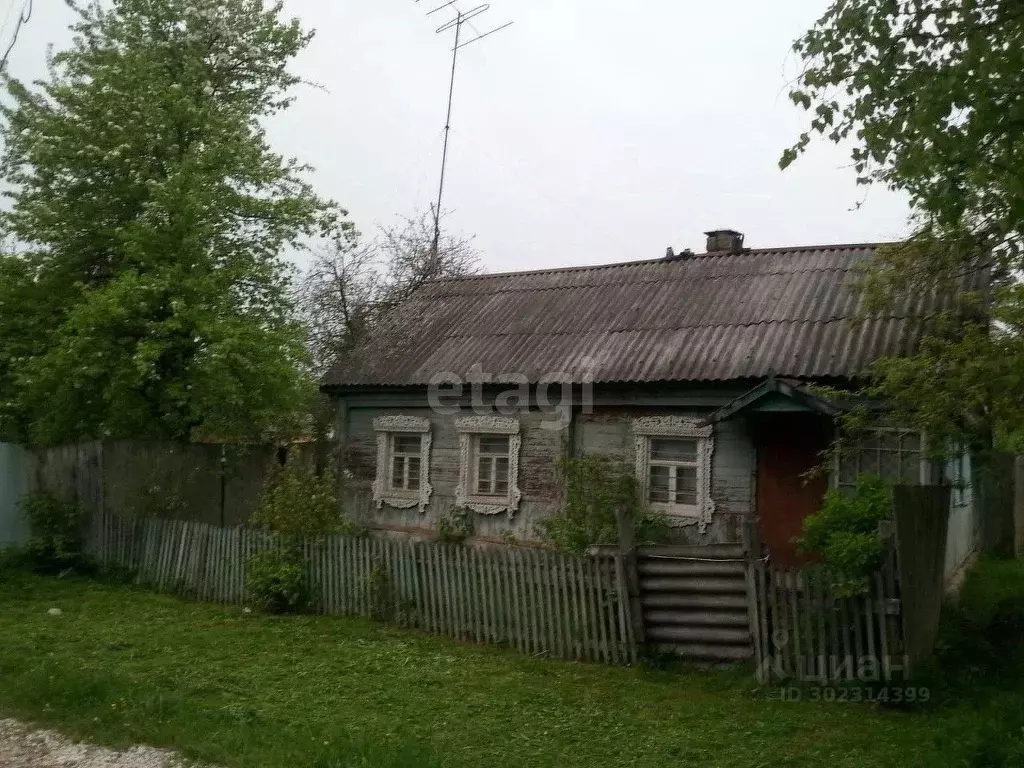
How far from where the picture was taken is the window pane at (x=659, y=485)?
12.4 metres

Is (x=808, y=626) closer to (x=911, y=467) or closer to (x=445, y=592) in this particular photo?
(x=911, y=467)

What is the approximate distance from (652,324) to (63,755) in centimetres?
956

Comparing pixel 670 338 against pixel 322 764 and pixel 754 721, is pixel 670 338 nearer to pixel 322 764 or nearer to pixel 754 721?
pixel 754 721

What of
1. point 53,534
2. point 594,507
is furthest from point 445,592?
point 53,534

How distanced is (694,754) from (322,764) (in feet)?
7.86

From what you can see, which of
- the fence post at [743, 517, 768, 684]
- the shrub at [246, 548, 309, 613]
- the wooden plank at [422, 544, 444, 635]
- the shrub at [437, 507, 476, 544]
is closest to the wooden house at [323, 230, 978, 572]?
the shrub at [437, 507, 476, 544]

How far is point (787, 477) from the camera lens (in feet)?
37.4

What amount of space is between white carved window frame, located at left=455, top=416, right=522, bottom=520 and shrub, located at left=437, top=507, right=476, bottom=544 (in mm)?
113

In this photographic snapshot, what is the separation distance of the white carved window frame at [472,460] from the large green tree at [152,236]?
2681 millimetres

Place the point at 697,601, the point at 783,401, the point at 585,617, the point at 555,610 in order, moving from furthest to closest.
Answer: the point at 783,401 < the point at 555,610 < the point at 585,617 < the point at 697,601

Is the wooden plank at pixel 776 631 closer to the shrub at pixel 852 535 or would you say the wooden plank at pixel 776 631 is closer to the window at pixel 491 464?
the shrub at pixel 852 535

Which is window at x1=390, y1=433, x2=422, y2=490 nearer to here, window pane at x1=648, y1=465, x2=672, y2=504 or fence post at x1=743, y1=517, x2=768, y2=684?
window pane at x1=648, y1=465, x2=672, y2=504

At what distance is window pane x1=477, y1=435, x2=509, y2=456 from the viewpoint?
1398 centimetres

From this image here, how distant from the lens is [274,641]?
9.50 meters
